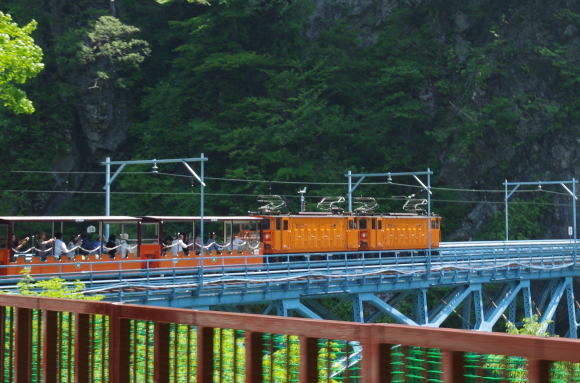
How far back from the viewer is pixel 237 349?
503 centimetres

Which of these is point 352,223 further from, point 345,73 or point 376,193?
point 345,73

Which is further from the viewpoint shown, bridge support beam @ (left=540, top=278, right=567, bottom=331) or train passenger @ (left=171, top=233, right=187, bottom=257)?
bridge support beam @ (left=540, top=278, right=567, bottom=331)

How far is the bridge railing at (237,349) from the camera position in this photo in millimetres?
3779

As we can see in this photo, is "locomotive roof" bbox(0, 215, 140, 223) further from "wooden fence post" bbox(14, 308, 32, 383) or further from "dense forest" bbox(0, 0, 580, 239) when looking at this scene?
"wooden fence post" bbox(14, 308, 32, 383)

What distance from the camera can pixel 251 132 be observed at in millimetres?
59594

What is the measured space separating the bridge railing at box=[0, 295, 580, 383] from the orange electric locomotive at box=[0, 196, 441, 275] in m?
20.3

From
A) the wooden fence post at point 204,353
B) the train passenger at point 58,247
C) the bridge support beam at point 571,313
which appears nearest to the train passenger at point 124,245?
the train passenger at point 58,247

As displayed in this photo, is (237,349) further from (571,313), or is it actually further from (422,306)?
(571,313)

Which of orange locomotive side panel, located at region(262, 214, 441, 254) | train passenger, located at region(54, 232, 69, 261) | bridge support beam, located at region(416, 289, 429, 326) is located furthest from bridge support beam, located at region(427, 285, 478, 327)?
train passenger, located at region(54, 232, 69, 261)

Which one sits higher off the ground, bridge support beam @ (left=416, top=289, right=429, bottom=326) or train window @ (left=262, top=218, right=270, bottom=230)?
train window @ (left=262, top=218, right=270, bottom=230)

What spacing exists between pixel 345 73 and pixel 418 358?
5995 centimetres

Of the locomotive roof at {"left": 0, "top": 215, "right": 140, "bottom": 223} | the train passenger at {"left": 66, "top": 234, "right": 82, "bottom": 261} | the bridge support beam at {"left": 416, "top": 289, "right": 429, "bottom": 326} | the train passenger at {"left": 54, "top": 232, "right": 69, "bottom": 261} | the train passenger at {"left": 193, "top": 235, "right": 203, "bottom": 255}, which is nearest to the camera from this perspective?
the locomotive roof at {"left": 0, "top": 215, "right": 140, "bottom": 223}

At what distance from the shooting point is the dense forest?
59.7 meters

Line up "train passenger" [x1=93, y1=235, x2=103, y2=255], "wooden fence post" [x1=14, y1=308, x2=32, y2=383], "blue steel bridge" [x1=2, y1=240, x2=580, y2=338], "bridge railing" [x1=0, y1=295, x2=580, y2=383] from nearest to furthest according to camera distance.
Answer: "bridge railing" [x1=0, y1=295, x2=580, y2=383]
"wooden fence post" [x1=14, y1=308, x2=32, y2=383]
"blue steel bridge" [x1=2, y1=240, x2=580, y2=338]
"train passenger" [x1=93, y1=235, x2=103, y2=255]
